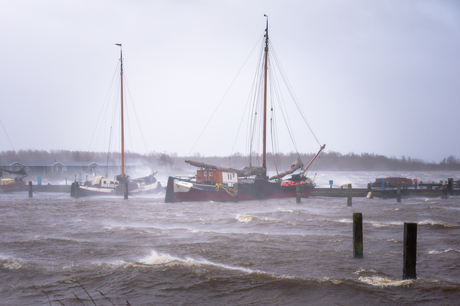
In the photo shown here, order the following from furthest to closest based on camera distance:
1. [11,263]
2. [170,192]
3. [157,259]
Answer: [170,192], [157,259], [11,263]

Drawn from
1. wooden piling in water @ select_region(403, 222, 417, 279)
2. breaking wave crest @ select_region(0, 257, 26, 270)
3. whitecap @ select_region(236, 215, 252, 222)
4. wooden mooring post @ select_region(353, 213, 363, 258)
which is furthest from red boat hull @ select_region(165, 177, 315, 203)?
wooden piling in water @ select_region(403, 222, 417, 279)

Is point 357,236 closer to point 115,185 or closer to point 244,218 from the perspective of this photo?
point 244,218

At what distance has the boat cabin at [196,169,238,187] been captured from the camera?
3928 cm

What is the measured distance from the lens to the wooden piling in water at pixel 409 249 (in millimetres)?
10633

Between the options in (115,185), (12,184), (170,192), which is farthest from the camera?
(12,184)

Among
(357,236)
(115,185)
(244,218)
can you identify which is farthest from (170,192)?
(357,236)

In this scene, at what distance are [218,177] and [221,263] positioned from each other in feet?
83.4

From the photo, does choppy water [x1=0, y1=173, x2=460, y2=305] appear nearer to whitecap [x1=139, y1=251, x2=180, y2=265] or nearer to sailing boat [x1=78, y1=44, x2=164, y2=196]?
whitecap [x1=139, y1=251, x2=180, y2=265]

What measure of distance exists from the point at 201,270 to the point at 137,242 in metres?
5.72

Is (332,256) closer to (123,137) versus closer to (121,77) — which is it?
(123,137)

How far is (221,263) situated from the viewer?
45.8 ft

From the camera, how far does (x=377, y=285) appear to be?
11.4 metres

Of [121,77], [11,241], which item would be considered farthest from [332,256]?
[121,77]

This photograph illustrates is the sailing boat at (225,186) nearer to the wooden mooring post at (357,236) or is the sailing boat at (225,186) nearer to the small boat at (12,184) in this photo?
the wooden mooring post at (357,236)
